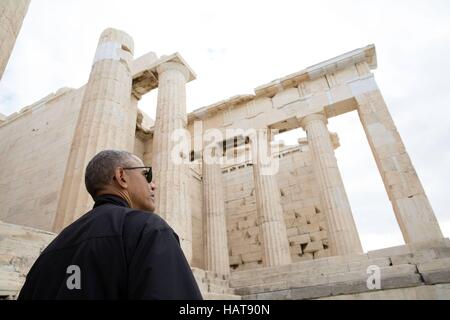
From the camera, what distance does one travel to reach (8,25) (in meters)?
4.49

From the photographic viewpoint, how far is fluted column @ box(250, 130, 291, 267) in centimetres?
1290

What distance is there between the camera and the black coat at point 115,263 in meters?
1.29

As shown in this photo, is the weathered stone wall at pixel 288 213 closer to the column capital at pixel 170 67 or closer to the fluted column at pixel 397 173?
the fluted column at pixel 397 173

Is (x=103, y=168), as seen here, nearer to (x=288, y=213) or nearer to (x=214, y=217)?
(x=214, y=217)

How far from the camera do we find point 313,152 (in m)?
14.3

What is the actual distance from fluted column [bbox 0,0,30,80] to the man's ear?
3.68 metres

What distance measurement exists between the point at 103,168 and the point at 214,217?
13.5 metres

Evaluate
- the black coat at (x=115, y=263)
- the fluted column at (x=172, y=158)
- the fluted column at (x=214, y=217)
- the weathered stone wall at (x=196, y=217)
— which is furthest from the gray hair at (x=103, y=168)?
the weathered stone wall at (x=196, y=217)

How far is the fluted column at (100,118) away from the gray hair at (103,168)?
5.56 metres

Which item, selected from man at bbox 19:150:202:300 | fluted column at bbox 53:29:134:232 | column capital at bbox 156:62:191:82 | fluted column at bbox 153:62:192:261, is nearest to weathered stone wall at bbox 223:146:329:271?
fluted column at bbox 153:62:192:261

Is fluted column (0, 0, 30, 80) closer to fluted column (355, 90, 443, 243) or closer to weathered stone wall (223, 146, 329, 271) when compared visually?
fluted column (355, 90, 443, 243)

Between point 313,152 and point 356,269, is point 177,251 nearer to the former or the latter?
point 356,269

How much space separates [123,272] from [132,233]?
0.61 ft

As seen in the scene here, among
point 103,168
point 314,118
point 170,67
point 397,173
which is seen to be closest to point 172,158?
point 170,67
